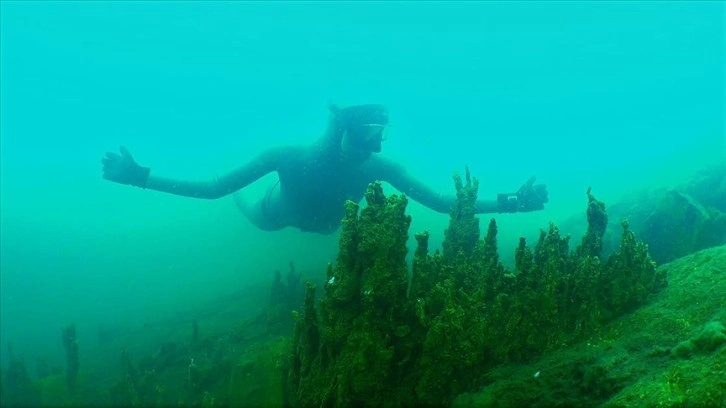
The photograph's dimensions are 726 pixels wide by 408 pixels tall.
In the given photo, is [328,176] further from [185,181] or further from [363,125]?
[185,181]

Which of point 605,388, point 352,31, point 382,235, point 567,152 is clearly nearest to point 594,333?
point 605,388

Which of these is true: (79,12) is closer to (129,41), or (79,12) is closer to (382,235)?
(129,41)

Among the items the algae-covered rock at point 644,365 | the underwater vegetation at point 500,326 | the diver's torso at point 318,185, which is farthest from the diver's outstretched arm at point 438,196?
the algae-covered rock at point 644,365

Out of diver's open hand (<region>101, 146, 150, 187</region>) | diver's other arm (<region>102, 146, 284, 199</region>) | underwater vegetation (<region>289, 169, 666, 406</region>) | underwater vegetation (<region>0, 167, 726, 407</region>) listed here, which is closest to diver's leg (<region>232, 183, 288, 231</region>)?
diver's other arm (<region>102, 146, 284, 199</region>)

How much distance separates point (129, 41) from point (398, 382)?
10566 cm

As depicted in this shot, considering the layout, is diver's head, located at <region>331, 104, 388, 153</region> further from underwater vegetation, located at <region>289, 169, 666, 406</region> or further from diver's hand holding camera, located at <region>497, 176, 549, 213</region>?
underwater vegetation, located at <region>289, 169, 666, 406</region>

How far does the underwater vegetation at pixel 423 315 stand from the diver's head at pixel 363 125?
3.87 m

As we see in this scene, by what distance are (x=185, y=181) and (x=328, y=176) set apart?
2.65m

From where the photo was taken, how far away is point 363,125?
7141mm

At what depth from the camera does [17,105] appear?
346ft

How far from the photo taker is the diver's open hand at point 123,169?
643 centimetres

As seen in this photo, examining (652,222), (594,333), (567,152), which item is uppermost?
(567,152)

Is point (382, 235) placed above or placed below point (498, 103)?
below

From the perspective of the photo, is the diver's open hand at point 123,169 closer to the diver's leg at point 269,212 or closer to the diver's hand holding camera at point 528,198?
the diver's leg at point 269,212
